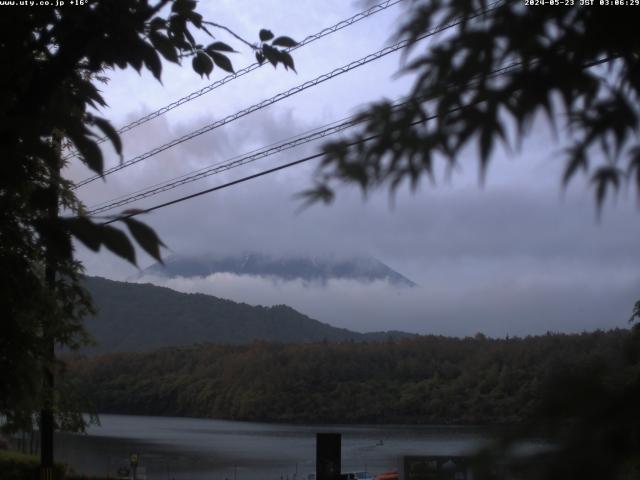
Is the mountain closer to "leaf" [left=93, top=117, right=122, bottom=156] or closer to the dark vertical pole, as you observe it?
the dark vertical pole

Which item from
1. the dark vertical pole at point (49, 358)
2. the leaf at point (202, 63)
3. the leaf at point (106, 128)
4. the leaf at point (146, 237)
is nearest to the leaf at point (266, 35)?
the leaf at point (202, 63)

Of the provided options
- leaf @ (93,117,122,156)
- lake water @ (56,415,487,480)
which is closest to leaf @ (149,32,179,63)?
leaf @ (93,117,122,156)

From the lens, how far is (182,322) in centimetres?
4609

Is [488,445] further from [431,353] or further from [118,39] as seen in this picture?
[431,353]

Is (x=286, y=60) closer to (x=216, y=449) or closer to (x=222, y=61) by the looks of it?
(x=222, y=61)

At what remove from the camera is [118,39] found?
3180mm

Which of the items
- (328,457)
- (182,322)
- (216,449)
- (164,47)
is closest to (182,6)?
(164,47)

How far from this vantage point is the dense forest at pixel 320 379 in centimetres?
644

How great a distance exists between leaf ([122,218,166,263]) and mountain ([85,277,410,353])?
2391 cm

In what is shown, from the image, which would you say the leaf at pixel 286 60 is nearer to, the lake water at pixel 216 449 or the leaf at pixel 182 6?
the leaf at pixel 182 6

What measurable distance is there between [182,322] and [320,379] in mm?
23708

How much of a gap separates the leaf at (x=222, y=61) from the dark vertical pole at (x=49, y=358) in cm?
87

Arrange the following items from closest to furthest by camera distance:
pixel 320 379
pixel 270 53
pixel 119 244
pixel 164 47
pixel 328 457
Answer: pixel 119 244 → pixel 164 47 → pixel 270 53 → pixel 328 457 → pixel 320 379

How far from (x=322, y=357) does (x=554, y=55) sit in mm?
25378
